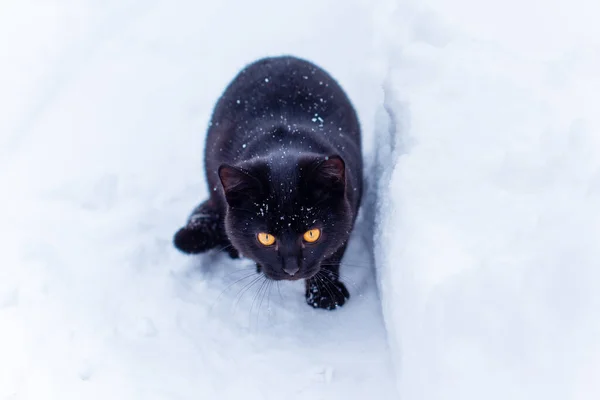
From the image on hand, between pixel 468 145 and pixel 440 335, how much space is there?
2.38 feet

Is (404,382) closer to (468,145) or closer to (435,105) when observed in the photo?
(468,145)

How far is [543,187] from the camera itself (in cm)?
162

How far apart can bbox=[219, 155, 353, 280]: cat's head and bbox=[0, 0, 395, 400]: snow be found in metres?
0.42

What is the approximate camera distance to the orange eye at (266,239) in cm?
196

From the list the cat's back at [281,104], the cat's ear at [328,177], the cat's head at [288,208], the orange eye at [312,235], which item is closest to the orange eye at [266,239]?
the cat's head at [288,208]

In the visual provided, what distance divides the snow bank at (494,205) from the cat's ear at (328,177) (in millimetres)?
235

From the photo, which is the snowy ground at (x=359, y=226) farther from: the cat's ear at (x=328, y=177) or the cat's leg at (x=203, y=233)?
the cat's ear at (x=328, y=177)

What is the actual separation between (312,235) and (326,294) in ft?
1.66

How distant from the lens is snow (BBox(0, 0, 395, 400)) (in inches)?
80.0

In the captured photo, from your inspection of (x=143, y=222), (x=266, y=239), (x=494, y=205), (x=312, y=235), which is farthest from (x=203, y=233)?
(x=494, y=205)

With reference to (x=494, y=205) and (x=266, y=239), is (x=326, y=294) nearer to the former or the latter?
(x=266, y=239)

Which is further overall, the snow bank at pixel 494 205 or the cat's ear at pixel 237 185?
the cat's ear at pixel 237 185

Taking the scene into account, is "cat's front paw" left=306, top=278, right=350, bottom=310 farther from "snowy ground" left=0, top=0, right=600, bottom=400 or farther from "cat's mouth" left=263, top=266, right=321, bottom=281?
"cat's mouth" left=263, top=266, right=321, bottom=281

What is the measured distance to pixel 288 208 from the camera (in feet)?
6.24
